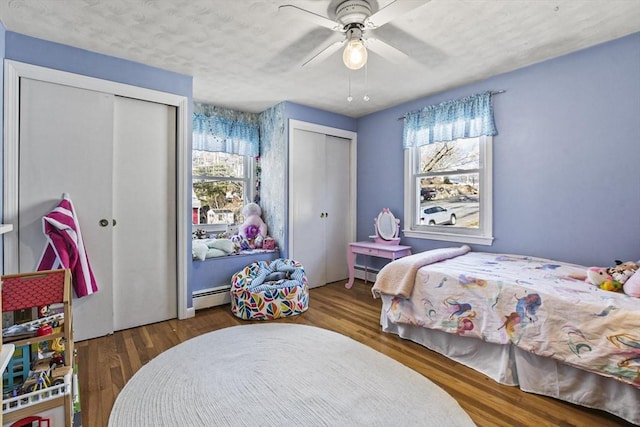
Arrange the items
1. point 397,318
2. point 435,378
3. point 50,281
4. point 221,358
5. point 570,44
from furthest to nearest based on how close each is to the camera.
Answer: point 397,318 < point 570,44 < point 221,358 < point 435,378 < point 50,281

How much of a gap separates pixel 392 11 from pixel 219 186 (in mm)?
3079

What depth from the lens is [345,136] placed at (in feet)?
14.8

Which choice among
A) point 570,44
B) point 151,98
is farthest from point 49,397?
point 570,44

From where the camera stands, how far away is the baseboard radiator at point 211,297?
3.29 m

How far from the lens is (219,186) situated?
13.5 feet

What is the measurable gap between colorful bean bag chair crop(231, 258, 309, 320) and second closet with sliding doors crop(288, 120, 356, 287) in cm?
58

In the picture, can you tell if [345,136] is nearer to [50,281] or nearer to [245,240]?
[245,240]

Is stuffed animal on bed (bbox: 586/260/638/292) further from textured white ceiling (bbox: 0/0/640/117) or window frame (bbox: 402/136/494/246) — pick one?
textured white ceiling (bbox: 0/0/640/117)

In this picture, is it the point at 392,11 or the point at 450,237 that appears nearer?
the point at 392,11

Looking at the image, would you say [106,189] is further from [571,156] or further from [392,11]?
[571,156]

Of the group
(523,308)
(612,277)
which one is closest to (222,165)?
(523,308)

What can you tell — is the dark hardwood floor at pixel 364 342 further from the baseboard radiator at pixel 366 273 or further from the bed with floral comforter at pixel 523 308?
the baseboard radiator at pixel 366 273

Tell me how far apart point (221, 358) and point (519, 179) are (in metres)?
3.09

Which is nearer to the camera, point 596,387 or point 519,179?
point 596,387
